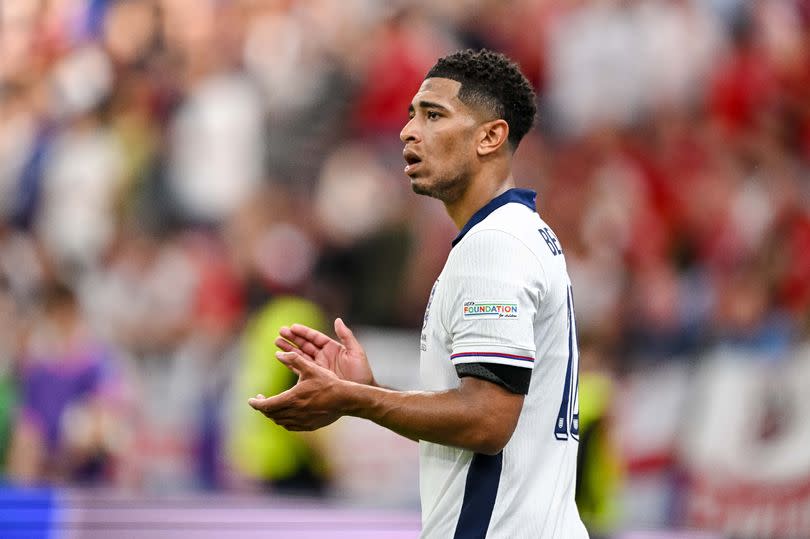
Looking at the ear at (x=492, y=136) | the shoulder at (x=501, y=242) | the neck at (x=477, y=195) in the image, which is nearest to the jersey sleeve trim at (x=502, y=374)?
the shoulder at (x=501, y=242)

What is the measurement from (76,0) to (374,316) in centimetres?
377

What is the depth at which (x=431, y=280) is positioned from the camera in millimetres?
8141

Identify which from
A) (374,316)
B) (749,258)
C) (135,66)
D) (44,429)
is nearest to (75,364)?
(44,429)

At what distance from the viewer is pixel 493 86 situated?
9.10 ft

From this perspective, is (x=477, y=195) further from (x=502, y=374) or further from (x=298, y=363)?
(x=298, y=363)

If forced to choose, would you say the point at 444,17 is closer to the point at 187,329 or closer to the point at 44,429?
the point at 187,329

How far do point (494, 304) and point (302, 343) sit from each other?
1.44ft

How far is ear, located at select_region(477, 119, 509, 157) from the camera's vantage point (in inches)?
108

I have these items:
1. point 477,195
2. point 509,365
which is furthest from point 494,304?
point 477,195

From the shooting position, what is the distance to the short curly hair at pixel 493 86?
2.76 meters

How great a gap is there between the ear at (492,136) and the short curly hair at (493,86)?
22 millimetres

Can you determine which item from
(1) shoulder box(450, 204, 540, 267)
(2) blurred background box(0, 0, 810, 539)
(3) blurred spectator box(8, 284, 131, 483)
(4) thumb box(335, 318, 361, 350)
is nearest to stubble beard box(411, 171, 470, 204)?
(1) shoulder box(450, 204, 540, 267)

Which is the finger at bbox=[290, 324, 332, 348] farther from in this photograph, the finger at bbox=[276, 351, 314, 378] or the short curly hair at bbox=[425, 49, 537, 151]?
the short curly hair at bbox=[425, 49, 537, 151]

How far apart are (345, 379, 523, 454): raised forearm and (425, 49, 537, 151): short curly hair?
2.12 feet
